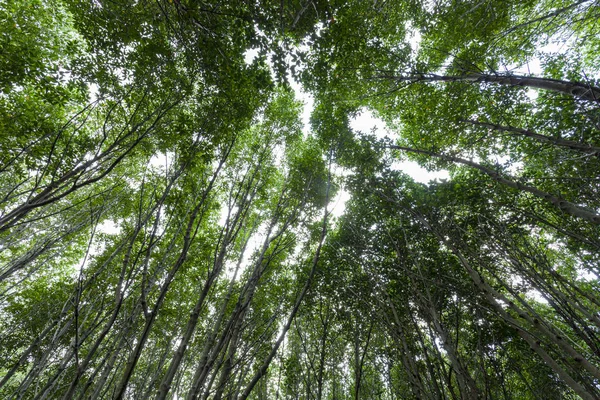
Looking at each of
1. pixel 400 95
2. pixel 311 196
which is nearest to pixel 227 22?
pixel 311 196

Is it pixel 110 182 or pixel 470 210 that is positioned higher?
pixel 110 182

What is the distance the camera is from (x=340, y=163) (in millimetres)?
8047

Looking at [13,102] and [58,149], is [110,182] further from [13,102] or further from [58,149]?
[13,102]

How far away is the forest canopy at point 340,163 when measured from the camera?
3.77 meters

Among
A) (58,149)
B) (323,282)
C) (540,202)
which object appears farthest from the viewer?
(323,282)

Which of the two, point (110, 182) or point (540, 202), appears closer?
point (540, 202)

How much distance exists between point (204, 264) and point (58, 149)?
5.82m

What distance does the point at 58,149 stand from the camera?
7766mm

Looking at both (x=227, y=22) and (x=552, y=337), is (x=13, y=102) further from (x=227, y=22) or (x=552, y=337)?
(x=552, y=337)

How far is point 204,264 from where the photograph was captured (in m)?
8.36

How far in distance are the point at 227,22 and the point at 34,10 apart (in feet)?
25.7

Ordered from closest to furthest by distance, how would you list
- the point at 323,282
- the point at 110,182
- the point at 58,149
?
the point at 58,149 → the point at 323,282 → the point at 110,182

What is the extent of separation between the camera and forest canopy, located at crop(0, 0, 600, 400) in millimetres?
3768

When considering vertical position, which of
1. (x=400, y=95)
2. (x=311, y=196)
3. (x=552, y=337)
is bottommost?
(x=552, y=337)
